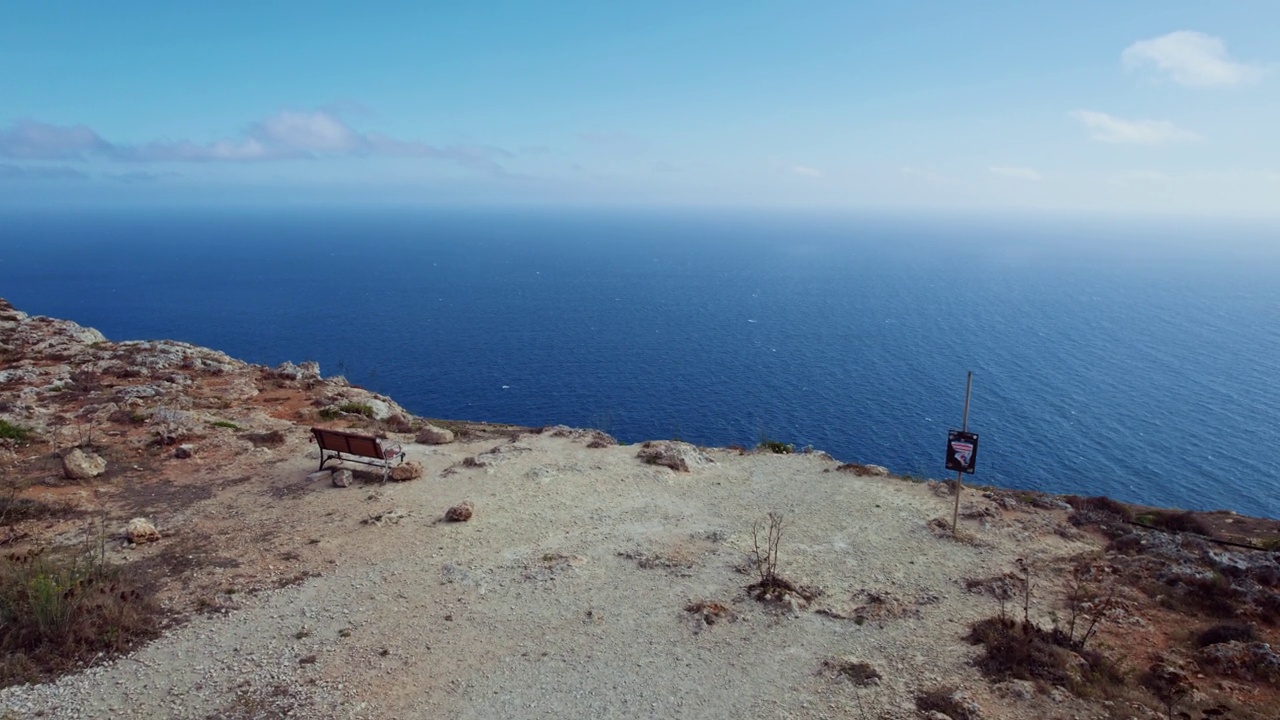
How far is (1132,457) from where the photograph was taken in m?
47.6

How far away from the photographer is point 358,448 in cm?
1631

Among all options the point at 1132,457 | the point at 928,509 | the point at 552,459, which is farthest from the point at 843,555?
the point at 1132,457

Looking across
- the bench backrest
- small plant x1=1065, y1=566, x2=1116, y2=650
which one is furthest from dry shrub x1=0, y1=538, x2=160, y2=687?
small plant x1=1065, y1=566, x2=1116, y2=650

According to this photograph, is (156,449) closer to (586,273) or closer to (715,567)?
(715,567)

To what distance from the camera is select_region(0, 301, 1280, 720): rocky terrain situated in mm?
9156

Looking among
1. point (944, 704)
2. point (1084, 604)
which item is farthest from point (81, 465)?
point (1084, 604)

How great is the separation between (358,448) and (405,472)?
1302 mm

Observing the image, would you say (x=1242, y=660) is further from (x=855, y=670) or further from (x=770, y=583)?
(x=770, y=583)

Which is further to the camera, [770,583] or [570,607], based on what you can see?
[770,583]

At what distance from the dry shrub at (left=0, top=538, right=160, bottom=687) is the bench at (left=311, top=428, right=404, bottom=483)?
594cm

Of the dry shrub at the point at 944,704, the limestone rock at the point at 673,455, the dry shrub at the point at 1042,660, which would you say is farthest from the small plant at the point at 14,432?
the dry shrub at the point at 1042,660

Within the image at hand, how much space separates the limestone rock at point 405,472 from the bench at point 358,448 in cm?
18

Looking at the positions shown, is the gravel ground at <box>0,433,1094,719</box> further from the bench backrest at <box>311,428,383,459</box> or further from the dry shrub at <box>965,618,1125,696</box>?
the bench backrest at <box>311,428,383,459</box>

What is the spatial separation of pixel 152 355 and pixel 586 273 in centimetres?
12125
